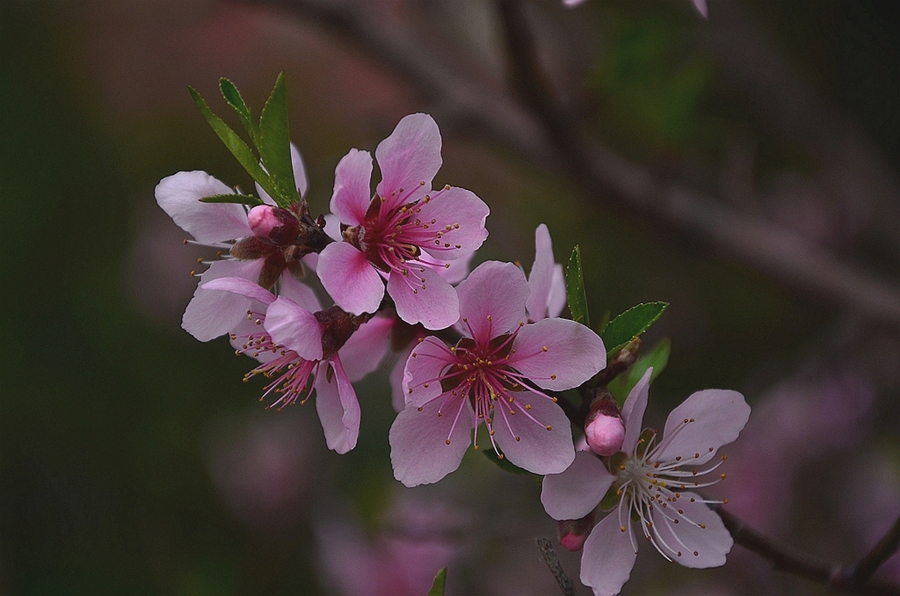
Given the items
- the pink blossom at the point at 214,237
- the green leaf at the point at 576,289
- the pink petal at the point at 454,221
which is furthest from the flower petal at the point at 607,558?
the pink blossom at the point at 214,237

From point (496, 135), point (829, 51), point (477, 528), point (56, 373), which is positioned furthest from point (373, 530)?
point (829, 51)

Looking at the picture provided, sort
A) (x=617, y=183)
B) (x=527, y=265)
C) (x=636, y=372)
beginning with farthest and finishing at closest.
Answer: (x=527, y=265)
(x=617, y=183)
(x=636, y=372)

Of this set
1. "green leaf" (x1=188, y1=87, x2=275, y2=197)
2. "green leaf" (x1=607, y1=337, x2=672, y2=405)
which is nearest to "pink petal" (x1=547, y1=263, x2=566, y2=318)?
"green leaf" (x1=607, y1=337, x2=672, y2=405)

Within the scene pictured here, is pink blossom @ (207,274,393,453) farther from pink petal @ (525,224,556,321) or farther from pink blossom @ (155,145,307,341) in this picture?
pink petal @ (525,224,556,321)

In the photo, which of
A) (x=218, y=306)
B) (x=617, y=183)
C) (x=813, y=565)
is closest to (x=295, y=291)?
(x=218, y=306)

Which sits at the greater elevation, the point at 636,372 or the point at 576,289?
the point at 576,289

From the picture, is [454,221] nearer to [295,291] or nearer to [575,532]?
[295,291]
